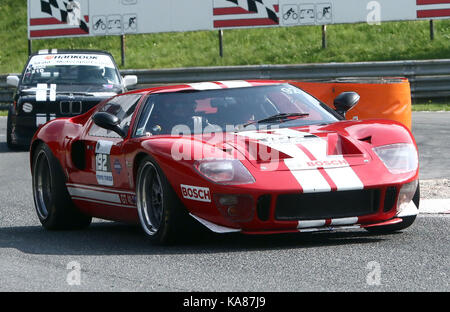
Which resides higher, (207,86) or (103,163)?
(207,86)

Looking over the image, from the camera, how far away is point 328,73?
21.8m

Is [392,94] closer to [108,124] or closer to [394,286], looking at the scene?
[108,124]

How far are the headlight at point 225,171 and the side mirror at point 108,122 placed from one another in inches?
45.4

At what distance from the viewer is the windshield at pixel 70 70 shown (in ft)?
54.8

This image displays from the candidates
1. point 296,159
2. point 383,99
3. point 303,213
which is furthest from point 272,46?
point 303,213

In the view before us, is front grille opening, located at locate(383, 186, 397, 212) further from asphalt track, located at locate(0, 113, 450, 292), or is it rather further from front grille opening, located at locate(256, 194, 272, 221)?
A: front grille opening, located at locate(256, 194, 272, 221)

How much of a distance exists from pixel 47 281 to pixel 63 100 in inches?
392

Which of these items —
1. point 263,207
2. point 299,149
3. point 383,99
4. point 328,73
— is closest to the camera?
point 263,207

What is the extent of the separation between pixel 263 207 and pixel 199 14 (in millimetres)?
20450

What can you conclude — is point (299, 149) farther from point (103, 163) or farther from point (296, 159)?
point (103, 163)

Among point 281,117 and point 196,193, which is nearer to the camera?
point 196,193

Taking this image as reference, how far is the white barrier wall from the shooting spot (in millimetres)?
25891

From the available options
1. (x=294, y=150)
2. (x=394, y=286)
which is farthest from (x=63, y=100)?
(x=394, y=286)

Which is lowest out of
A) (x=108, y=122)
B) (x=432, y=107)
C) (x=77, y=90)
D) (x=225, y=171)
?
(x=432, y=107)
